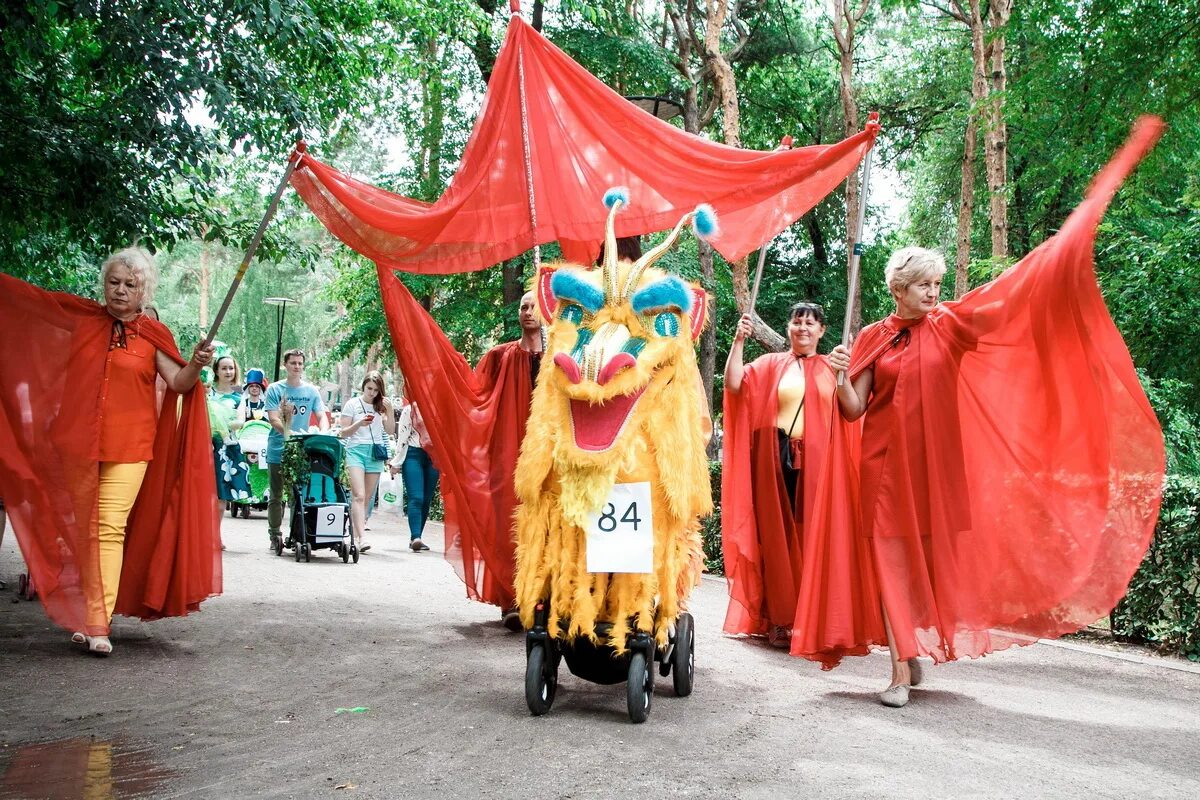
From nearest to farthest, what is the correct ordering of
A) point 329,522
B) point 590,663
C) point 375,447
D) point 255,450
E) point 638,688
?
point 638,688
point 590,663
point 329,522
point 375,447
point 255,450

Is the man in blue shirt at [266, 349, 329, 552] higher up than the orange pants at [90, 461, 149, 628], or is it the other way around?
the man in blue shirt at [266, 349, 329, 552]

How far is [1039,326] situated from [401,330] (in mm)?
3442

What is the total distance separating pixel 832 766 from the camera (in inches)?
159

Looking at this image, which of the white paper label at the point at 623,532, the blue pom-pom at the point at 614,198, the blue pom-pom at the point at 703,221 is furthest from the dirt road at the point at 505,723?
the blue pom-pom at the point at 614,198

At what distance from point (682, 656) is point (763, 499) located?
1918 mm

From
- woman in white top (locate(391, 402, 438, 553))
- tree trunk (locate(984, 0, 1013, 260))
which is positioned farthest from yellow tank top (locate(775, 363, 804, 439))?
tree trunk (locate(984, 0, 1013, 260))

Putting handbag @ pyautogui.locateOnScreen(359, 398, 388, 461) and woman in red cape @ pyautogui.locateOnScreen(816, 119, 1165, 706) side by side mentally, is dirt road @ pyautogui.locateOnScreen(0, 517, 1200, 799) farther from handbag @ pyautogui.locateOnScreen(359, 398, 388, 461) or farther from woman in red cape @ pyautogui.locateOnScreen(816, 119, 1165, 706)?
handbag @ pyautogui.locateOnScreen(359, 398, 388, 461)

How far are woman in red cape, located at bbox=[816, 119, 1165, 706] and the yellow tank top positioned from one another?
120 cm

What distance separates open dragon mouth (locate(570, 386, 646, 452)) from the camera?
181 inches

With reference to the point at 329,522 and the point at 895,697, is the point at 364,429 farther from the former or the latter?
the point at 895,697

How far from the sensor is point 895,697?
16.9 ft

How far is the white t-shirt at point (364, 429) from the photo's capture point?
11.1m

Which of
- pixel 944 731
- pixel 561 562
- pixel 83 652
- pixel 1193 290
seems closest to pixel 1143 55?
pixel 1193 290

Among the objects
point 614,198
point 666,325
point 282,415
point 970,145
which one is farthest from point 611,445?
point 970,145
